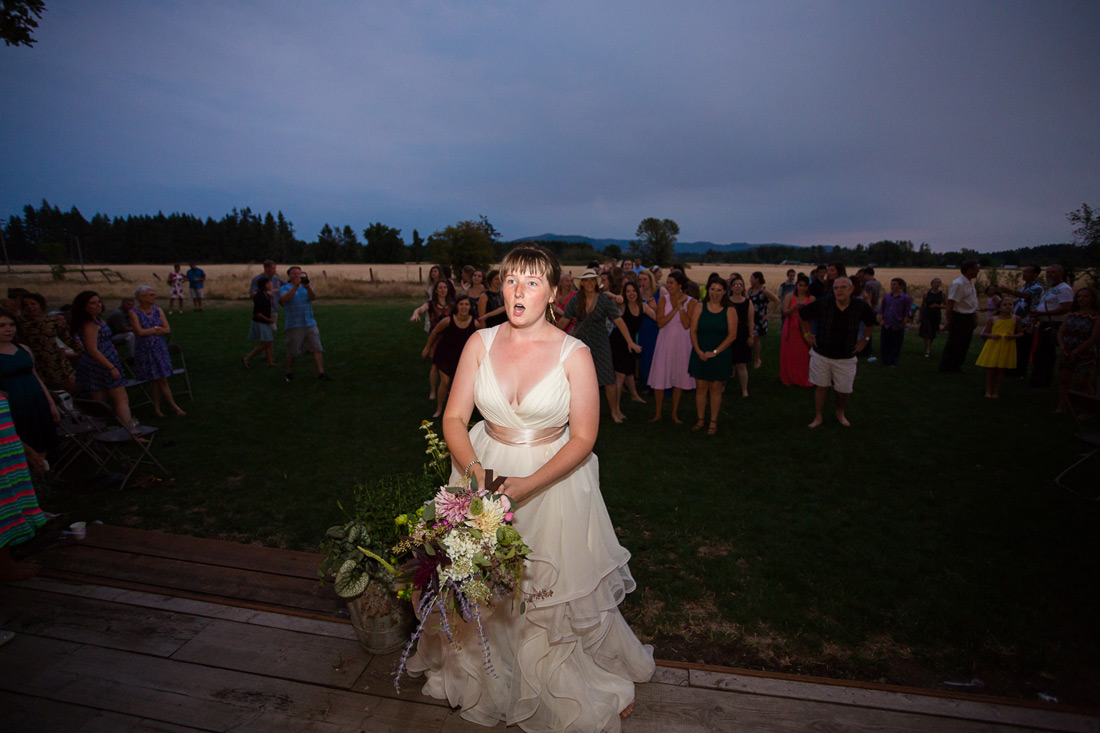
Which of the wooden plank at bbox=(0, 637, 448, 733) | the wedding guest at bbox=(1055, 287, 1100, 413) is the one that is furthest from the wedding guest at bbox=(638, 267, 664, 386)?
the wooden plank at bbox=(0, 637, 448, 733)

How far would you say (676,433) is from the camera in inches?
307

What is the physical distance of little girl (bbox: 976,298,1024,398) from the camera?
30.4ft

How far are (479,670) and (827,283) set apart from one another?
1100 cm

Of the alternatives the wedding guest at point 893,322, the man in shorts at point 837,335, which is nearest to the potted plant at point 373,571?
the man in shorts at point 837,335

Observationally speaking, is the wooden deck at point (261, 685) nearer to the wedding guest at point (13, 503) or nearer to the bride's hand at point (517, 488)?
the wedding guest at point (13, 503)

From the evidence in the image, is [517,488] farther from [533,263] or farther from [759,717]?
[759,717]

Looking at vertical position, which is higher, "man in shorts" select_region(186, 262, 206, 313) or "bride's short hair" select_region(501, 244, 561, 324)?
"bride's short hair" select_region(501, 244, 561, 324)

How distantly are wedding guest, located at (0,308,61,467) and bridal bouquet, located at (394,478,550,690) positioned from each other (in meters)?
4.81

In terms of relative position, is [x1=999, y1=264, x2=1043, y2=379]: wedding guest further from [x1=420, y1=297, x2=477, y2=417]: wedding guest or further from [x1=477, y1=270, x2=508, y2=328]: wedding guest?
[x1=420, y1=297, x2=477, y2=417]: wedding guest

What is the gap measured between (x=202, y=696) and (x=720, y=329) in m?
6.60

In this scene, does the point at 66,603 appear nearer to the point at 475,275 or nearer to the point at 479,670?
the point at 479,670

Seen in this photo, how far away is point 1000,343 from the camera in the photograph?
9.32 meters

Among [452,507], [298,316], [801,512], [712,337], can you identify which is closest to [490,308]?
[712,337]

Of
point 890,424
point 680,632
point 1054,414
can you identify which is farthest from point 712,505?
point 1054,414
